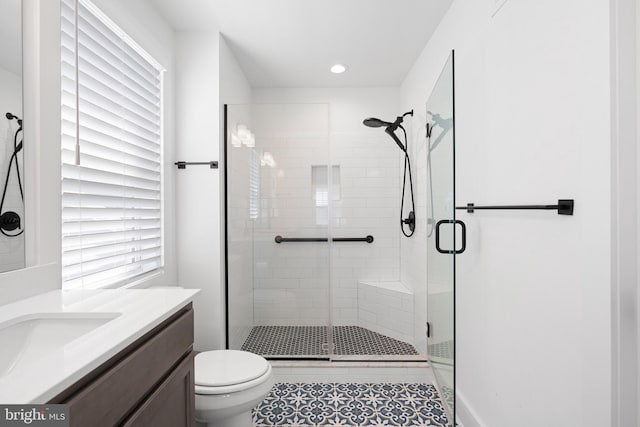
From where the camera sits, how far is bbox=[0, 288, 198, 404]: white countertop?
535 millimetres

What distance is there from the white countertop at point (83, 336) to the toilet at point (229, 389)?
0.57 m

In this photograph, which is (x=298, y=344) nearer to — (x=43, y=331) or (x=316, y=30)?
(x=43, y=331)

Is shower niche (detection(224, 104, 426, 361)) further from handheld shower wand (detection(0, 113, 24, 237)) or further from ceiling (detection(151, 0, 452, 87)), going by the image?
handheld shower wand (detection(0, 113, 24, 237))

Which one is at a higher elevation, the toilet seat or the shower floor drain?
the toilet seat

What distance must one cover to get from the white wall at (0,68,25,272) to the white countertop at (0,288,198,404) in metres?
0.15

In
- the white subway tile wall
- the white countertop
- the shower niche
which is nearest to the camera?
the white countertop

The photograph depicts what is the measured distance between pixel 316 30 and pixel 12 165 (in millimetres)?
1924

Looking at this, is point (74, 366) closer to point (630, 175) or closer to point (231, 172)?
point (630, 175)

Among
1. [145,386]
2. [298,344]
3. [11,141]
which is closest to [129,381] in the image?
[145,386]

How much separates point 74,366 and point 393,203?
3028 millimetres

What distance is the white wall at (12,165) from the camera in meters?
1.02

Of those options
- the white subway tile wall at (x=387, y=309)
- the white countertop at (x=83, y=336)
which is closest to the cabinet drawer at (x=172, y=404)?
the white countertop at (x=83, y=336)

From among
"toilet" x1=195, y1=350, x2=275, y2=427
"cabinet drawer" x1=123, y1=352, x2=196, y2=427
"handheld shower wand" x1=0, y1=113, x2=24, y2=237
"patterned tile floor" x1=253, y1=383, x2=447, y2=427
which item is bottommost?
"patterned tile floor" x1=253, y1=383, x2=447, y2=427

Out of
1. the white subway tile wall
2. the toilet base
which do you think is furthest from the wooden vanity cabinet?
the white subway tile wall
